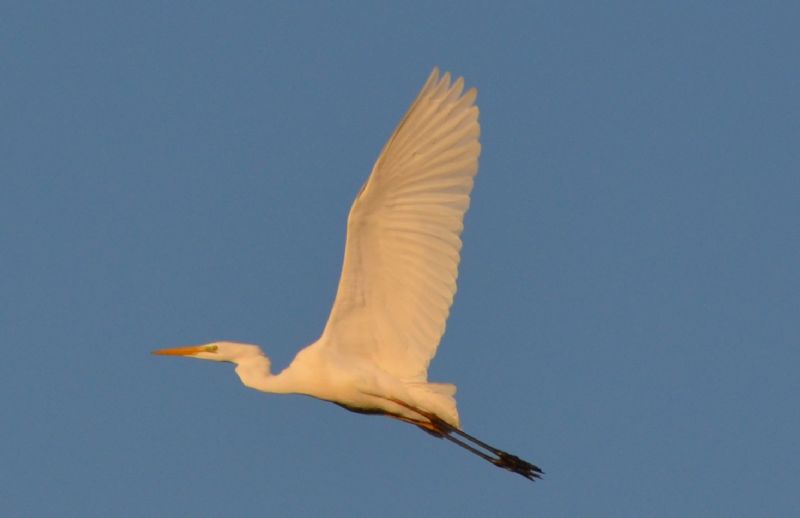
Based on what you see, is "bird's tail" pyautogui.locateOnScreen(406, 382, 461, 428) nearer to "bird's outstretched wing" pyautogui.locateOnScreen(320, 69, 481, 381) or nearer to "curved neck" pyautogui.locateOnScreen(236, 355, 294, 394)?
"bird's outstretched wing" pyautogui.locateOnScreen(320, 69, 481, 381)

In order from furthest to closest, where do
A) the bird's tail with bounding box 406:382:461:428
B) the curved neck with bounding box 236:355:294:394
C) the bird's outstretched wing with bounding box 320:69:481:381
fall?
the curved neck with bounding box 236:355:294:394
the bird's tail with bounding box 406:382:461:428
the bird's outstretched wing with bounding box 320:69:481:381

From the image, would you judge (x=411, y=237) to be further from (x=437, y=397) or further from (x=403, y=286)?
(x=437, y=397)

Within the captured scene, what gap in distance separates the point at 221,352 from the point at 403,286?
1915 millimetres

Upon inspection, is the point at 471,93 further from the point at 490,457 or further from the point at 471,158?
the point at 490,457

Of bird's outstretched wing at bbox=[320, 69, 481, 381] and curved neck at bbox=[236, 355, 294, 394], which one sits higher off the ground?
bird's outstretched wing at bbox=[320, 69, 481, 381]

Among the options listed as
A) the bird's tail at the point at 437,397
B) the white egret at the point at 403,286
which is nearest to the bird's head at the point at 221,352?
the white egret at the point at 403,286

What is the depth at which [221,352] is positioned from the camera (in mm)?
13133

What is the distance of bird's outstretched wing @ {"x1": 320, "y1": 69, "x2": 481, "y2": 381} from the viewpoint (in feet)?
39.1

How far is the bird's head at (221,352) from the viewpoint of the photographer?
1304 centimetres

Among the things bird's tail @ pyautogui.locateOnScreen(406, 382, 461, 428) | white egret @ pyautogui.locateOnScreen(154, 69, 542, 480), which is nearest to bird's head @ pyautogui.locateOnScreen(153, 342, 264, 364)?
white egret @ pyautogui.locateOnScreen(154, 69, 542, 480)

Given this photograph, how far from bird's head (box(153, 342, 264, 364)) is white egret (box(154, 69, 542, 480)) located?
13 millimetres

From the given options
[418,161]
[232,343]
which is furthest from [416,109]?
[232,343]

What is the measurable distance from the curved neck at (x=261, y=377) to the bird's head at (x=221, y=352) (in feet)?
0.15

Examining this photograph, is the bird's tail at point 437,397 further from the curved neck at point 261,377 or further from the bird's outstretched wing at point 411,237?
the curved neck at point 261,377
